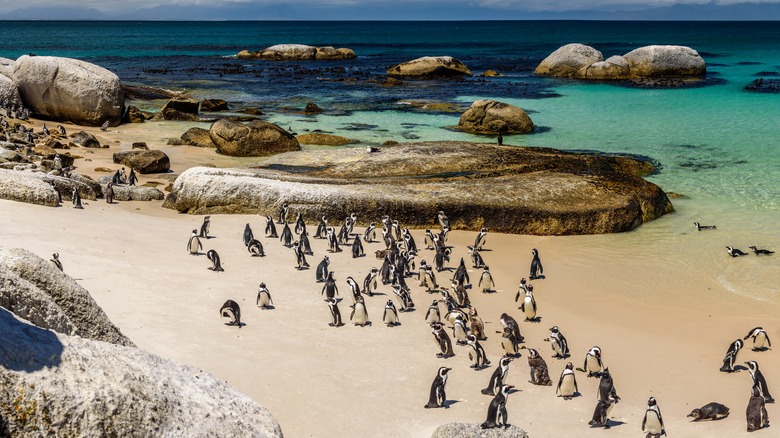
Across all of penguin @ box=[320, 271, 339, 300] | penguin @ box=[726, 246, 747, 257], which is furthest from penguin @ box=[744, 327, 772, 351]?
penguin @ box=[320, 271, 339, 300]

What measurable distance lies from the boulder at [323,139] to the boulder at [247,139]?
225 centimetres

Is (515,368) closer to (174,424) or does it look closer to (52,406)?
(174,424)

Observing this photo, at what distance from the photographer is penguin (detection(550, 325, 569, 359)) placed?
34.9ft

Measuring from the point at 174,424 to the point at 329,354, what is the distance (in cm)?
511

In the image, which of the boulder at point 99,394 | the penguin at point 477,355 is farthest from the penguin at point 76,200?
the boulder at point 99,394

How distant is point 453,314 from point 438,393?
96.5 inches

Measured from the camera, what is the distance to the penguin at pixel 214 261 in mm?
13365

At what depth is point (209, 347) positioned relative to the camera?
9.63 m

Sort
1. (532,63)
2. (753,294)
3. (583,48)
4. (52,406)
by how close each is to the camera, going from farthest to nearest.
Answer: (532,63) → (583,48) → (753,294) → (52,406)

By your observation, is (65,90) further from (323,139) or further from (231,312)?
(231,312)

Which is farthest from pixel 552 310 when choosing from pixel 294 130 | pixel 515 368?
pixel 294 130

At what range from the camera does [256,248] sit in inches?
571

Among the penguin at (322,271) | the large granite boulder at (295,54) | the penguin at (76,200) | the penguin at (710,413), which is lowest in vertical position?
the penguin at (710,413)

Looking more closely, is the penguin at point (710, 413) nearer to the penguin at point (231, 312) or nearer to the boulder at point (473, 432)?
the boulder at point (473, 432)
